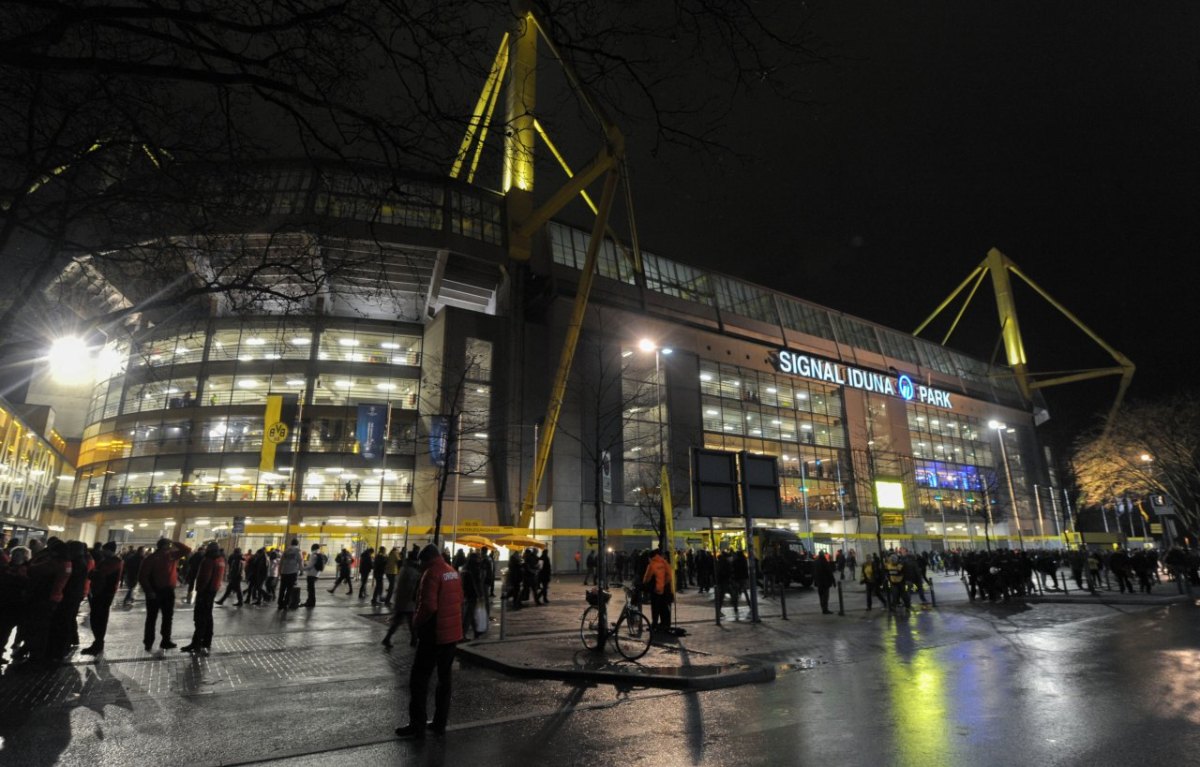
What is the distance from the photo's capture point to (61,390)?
6625cm

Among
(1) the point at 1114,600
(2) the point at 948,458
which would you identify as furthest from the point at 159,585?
(2) the point at 948,458

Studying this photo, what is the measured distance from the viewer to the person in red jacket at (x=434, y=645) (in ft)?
18.6

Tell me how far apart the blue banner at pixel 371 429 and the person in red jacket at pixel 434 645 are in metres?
28.1

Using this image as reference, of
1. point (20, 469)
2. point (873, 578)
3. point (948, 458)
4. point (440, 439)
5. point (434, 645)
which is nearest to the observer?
point (434, 645)

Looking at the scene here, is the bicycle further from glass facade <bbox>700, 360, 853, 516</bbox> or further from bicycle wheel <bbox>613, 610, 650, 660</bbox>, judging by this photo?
glass facade <bbox>700, 360, 853, 516</bbox>

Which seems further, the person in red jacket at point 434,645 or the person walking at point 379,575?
the person walking at point 379,575

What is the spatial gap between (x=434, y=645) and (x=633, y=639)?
261 inches

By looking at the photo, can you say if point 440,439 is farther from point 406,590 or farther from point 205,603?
point 406,590

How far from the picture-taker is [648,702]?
702 centimetres

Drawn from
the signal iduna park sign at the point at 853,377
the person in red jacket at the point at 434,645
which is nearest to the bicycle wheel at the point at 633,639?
the person in red jacket at the point at 434,645

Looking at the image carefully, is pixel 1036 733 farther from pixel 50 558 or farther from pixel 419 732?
pixel 50 558

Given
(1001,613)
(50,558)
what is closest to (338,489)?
(50,558)

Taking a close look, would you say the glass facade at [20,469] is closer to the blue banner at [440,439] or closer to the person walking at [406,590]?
the blue banner at [440,439]

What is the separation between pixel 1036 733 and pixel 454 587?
5.47 m
